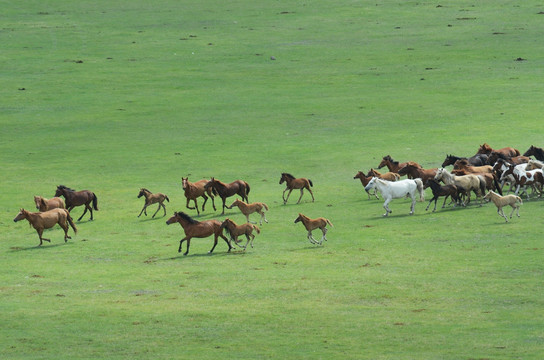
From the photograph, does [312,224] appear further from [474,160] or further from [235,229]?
[474,160]

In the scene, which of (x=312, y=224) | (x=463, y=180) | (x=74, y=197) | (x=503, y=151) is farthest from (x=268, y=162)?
(x=312, y=224)

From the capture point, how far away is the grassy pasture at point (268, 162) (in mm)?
20312

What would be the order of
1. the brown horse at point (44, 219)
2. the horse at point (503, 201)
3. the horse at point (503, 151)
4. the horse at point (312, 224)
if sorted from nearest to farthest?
the horse at point (312, 224), the brown horse at point (44, 219), the horse at point (503, 201), the horse at point (503, 151)

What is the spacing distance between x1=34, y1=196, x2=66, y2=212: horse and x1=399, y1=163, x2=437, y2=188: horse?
11.9 metres

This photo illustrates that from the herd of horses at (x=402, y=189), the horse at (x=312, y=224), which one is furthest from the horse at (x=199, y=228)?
the horse at (x=312, y=224)

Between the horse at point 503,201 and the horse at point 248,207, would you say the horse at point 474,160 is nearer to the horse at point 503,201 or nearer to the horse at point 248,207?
the horse at point 503,201

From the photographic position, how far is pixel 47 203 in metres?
31.6

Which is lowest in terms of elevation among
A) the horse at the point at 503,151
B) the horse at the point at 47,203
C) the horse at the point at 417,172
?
the horse at the point at 47,203

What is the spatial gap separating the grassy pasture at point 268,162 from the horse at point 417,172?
190cm

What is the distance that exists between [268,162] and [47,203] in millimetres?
12605

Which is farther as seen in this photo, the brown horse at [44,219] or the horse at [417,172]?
the horse at [417,172]

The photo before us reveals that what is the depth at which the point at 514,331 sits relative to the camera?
19.5 m

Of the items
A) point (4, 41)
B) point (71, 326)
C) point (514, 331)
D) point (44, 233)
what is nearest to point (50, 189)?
point (44, 233)

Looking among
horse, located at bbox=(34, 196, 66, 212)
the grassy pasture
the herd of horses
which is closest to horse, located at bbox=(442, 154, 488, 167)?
the herd of horses
